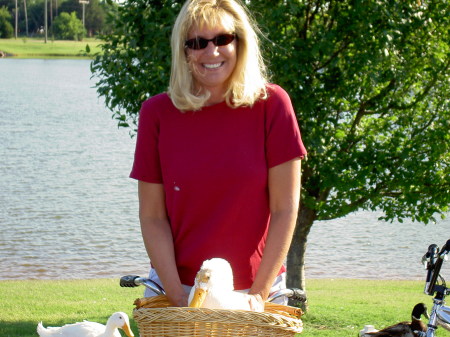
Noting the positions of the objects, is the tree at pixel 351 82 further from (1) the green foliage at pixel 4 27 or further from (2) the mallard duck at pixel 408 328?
(1) the green foliage at pixel 4 27

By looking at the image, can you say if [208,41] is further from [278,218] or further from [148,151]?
[278,218]

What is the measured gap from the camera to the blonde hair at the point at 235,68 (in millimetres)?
3025

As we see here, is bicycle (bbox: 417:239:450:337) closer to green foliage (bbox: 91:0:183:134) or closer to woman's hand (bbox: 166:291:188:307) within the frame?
woman's hand (bbox: 166:291:188:307)

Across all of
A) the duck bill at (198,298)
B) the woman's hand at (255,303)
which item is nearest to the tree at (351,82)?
the woman's hand at (255,303)

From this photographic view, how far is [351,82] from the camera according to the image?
24.8 ft

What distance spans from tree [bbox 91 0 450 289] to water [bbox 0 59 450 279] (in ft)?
12.2

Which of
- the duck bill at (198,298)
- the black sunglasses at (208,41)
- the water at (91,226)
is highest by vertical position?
the black sunglasses at (208,41)

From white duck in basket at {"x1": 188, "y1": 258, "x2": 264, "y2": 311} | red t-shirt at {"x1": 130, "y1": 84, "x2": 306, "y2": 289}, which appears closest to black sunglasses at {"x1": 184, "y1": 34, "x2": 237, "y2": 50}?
red t-shirt at {"x1": 130, "y1": 84, "x2": 306, "y2": 289}

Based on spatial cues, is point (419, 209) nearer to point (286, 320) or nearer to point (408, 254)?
point (286, 320)

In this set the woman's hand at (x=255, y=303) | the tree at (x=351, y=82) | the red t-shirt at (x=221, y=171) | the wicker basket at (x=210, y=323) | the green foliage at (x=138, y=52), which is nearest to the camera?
the wicker basket at (x=210, y=323)

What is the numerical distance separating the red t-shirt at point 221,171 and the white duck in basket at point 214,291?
27 cm

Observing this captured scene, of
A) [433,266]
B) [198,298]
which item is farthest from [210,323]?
[433,266]

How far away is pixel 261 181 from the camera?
2967 millimetres

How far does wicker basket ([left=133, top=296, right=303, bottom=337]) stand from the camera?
251cm
